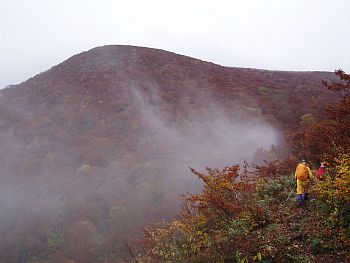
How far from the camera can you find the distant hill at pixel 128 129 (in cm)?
2370

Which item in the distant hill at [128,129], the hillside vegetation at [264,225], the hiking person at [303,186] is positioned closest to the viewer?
the hillside vegetation at [264,225]

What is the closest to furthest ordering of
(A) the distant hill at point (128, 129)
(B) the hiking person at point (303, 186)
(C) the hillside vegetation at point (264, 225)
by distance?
(C) the hillside vegetation at point (264, 225) → (B) the hiking person at point (303, 186) → (A) the distant hill at point (128, 129)

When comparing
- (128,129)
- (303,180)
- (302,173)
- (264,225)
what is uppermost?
(302,173)

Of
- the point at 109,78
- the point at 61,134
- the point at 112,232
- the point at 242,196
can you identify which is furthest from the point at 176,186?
the point at 109,78

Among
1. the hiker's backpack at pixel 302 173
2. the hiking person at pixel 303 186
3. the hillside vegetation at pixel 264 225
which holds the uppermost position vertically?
the hiker's backpack at pixel 302 173

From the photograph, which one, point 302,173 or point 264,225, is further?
point 302,173

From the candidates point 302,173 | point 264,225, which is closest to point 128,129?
point 302,173

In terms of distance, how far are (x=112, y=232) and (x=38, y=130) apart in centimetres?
1403

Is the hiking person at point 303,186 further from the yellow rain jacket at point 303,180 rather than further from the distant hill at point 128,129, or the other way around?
the distant hill at point 128,129

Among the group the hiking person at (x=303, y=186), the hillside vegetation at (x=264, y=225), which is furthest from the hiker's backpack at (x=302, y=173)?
the hillside vegetation at (x=264, y=225)

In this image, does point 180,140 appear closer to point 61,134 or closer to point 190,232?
point 61,134

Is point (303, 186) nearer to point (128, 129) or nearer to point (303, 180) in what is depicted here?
point (303, 180)

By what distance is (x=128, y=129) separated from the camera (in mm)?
30422

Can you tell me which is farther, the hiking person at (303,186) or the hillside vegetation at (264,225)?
the hiking person at (303,186)
